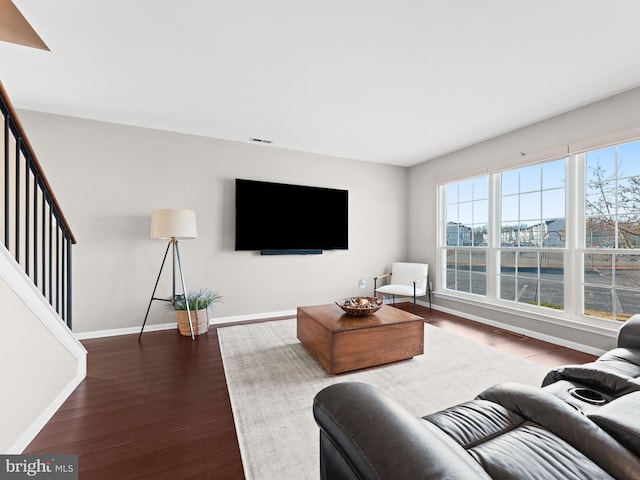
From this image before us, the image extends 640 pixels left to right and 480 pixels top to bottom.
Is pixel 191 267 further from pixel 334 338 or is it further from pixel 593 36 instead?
pixel 593 36

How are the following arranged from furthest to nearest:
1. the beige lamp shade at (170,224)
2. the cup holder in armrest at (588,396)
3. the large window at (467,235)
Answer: the large window at (467,235) → the beige lamp shade at (170,224) → the cup holder in armrest at (588,396)

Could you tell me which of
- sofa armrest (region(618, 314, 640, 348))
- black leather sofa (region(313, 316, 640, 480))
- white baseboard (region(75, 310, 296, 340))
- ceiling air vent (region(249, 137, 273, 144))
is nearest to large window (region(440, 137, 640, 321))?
sofa armrest (region(618, 314, 640, 348))

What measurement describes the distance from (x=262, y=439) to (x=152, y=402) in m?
0.93

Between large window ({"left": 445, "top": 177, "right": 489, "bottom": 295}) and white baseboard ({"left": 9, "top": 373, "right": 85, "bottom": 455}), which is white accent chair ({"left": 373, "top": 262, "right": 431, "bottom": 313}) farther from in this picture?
white baseboard ({"left": 9, "top": 373, "right": 85, "bottom": 455})

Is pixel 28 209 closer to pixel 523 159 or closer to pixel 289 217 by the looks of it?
pixel 289 217

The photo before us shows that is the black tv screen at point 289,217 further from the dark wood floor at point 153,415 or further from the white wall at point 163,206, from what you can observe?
the dark wood floor at point 153,415

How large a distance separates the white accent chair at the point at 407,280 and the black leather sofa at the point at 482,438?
3185mm

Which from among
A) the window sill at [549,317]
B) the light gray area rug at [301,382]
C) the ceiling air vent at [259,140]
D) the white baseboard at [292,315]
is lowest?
the light gray area rug at [301,382]

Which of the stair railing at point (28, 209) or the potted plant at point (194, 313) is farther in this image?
the potted plant at point (194, 313)

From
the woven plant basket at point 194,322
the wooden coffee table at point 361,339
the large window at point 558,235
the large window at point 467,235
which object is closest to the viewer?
the wooden coffee table at point 361,339

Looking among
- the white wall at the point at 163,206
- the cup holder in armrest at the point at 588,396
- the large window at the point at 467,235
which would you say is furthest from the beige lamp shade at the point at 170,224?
the large window at the point at 467,235

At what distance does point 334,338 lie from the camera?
236cm

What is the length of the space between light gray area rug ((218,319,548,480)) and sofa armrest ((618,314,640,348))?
0.67m

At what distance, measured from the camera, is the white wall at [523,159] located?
276 centimetres
